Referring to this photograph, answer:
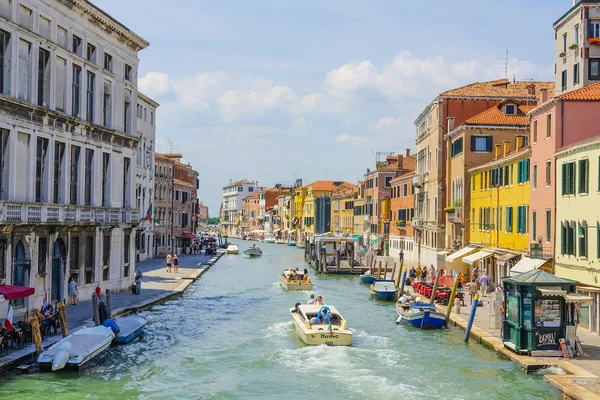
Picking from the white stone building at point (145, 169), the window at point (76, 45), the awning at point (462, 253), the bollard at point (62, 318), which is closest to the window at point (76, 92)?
the window at point (76, 45)

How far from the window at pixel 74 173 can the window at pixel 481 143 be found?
74.3 ft

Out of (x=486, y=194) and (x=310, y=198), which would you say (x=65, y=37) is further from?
(x=310, y=198)

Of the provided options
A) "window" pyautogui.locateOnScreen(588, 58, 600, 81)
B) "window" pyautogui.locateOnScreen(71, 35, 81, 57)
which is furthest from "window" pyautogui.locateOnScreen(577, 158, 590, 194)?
"window" pyautogui.locateOnScreen(71, 35, 81, 57)

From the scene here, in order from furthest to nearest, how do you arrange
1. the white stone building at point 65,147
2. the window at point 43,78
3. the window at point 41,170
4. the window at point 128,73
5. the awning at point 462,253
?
the awning at point 462,253
the window at point 128,73
the window at point 41,170
the window at point 43,78
the white stone building at point 65,147

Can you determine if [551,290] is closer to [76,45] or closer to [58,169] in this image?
[58,169]

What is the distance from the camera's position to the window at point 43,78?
28.4 metres

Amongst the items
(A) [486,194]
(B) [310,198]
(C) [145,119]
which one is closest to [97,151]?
(A) [486,194]

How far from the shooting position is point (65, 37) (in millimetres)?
30547

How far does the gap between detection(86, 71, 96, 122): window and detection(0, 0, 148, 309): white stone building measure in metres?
0.04

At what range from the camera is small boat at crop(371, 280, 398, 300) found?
40.4 meters

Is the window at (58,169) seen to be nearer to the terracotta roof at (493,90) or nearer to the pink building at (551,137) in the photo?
the pink building at (551,137)

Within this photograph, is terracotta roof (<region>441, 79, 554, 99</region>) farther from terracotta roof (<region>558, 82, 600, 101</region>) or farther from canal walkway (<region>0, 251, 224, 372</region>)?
canal walkway (<region>0, 251, 224, 372</region>)

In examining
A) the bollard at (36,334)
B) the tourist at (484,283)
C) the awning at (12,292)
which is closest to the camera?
the awning at (12,292)

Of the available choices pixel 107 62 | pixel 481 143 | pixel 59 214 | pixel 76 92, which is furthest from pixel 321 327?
pixel 481 143
